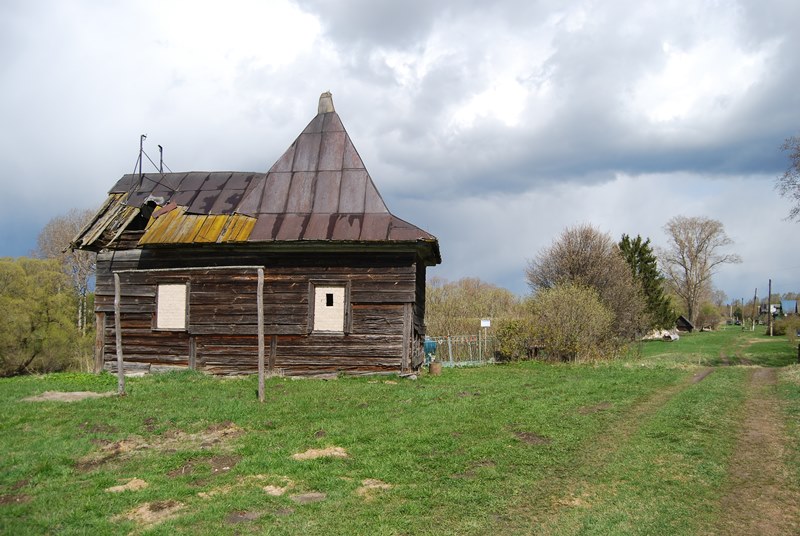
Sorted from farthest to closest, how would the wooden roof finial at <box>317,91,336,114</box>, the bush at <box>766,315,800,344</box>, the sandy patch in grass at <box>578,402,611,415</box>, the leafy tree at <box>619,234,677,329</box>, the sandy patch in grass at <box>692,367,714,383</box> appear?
the leafy tree at <box>619,234,677,329</box> → the bush at <box>766,315,800,344</box> → the wooden roof finial at <box>317,91,336,114</box> → the sandy patch in grass at <box>692,367,714,383</box> → the sandy patch in grass at <box>578,402,611,415</box>

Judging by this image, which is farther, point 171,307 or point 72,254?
point 72,254

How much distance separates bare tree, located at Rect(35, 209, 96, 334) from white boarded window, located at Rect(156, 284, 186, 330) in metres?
25.3

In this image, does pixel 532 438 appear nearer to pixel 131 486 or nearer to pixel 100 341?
pixel 131 486

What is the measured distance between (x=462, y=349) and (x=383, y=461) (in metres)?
17.0

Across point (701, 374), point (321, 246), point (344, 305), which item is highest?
point (321, 246)

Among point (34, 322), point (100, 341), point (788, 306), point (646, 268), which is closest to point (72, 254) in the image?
point (34, 322)

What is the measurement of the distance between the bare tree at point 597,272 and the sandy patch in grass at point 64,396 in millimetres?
30059

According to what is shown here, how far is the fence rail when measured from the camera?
24.5 m

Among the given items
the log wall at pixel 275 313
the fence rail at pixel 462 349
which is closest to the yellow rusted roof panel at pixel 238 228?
the log wall at pixel 275 313

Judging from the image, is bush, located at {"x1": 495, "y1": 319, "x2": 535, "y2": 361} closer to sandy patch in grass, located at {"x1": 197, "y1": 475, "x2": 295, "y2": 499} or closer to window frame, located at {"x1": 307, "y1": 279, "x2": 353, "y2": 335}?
window frame, located at {"x1": 307, "y1": 279, "x2": 353, "y2": 335}

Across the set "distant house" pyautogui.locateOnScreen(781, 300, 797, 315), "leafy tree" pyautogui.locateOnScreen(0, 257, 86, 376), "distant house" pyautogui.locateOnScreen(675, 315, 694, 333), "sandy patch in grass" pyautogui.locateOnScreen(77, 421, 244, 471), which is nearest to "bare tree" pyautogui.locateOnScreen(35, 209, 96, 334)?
"leafy tree" pyautogui.locateOnScreen(0, 257, 86, 376)

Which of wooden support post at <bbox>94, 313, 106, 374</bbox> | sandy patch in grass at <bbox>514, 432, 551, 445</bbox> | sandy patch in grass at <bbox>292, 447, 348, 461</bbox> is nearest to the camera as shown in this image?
sandy patch in grass at <bbox>292, 447, 348, 461</bbox>

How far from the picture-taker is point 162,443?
9.45 meters

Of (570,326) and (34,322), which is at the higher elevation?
(570,326)
